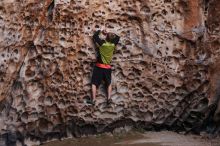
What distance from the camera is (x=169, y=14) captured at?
27.6 ft

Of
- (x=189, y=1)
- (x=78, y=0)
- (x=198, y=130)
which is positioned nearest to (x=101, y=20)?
(x=78, y=0)

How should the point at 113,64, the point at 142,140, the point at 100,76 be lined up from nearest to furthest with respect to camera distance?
the point at 142,140 → the point at 100,76 → the point at 113,64

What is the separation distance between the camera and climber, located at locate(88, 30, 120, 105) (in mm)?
8125

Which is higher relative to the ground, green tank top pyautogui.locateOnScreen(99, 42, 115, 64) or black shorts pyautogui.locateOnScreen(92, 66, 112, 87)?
green tank top pyautogui.locateOnScreen(99, 42, 115, 64)

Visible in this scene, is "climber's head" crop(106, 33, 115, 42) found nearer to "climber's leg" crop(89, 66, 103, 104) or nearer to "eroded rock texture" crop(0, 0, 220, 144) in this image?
"eroded rock texture" crop(0, 0, 220, 144)

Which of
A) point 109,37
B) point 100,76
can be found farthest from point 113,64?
point 109,37

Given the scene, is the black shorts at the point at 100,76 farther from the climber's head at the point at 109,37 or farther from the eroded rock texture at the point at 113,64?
the climber's head at the point at 109,37


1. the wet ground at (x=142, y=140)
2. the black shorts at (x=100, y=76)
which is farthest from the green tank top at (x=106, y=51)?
the wet ground at (x=142, y=140)

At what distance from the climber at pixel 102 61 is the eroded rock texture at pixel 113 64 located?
110 millimetres

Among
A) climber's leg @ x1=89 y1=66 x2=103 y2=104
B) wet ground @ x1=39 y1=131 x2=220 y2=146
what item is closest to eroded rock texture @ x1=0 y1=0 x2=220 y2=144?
climber's leg @ x1=89 y1=66 x2=103 y2=104

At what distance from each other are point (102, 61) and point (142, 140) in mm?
1488

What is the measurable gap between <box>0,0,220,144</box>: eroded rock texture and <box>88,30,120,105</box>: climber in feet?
0.36

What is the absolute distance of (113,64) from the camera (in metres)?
8.31

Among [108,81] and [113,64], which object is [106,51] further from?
[108,81]
